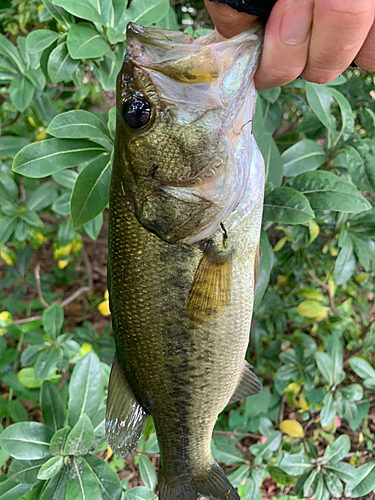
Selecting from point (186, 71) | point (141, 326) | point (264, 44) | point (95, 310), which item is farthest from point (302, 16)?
point (95, 310)

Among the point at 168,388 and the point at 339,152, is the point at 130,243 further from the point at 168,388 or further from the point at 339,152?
the point at 339,152

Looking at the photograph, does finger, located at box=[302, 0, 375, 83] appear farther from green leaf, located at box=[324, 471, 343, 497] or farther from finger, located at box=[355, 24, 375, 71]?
green leaf, located at box=[324, 471, 343, 497]

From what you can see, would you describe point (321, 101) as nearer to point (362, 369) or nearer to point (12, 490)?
point (362, 369)

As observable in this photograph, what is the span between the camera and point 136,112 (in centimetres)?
79

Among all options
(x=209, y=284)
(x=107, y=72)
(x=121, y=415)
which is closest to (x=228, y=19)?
(x=209, y=284)

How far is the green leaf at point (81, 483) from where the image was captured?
100 centimetres

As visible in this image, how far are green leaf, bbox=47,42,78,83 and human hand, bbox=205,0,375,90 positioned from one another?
2.19ft

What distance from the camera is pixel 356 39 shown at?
2.05ft

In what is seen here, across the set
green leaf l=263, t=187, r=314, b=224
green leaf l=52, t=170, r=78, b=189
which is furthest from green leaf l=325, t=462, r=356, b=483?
green leaf l=52, t=170, r=78, b=189

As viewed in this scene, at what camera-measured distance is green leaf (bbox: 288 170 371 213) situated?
3.46ft

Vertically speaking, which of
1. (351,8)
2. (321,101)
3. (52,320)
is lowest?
(52,320)

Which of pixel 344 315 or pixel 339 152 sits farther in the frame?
pixel 344 315

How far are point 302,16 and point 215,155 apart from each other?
0.31 metres

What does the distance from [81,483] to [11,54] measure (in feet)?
5.39
